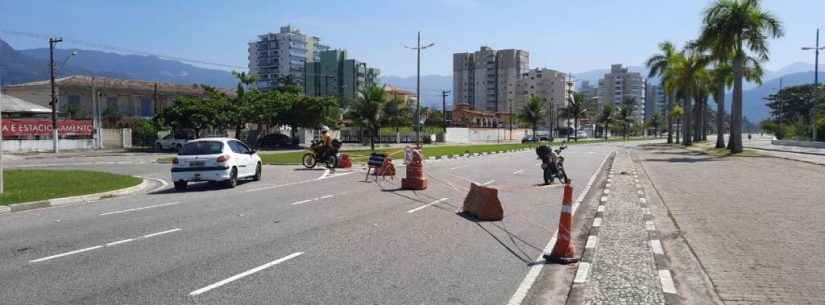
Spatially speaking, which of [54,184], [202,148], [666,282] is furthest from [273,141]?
[666,282]

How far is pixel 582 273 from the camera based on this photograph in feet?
23.1

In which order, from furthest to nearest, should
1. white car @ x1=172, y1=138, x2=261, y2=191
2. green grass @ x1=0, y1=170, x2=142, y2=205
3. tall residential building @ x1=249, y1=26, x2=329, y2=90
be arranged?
tall residential building @ x1=249, y1=26, x2=329, y2=90 → white car @ x1=172, y1=138, x2=261, y2=191 → green grass @ x1=0, y1=170, x2=142, y2=205

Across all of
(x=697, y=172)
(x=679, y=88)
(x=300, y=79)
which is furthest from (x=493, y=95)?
(x=697, y=172)

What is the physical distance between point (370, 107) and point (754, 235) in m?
41.0

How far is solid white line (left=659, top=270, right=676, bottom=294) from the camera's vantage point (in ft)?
20.8

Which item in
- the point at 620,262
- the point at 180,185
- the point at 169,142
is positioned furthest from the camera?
the point at 169,142

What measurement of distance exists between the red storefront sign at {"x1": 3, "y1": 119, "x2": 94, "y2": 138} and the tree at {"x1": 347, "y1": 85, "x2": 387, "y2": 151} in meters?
21.9

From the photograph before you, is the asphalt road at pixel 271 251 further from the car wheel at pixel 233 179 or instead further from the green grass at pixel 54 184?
the car wheel at pixel 233 179

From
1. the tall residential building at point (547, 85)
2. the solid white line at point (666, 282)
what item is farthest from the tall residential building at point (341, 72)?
the solid white line at point (666, 282)

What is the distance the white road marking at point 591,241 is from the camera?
8705mm

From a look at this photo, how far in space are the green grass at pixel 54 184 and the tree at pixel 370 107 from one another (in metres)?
28.9

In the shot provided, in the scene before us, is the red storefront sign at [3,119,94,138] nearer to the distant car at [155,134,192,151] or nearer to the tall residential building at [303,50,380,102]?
the distant car at [155,134,192,151]

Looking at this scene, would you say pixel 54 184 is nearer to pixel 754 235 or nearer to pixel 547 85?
pixel 754 235

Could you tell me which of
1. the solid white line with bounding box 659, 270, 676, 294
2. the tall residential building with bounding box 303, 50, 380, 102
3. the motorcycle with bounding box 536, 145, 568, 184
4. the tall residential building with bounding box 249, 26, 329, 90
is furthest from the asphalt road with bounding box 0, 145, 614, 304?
the tall residential building with bounding box 249, 26, 329, 90
